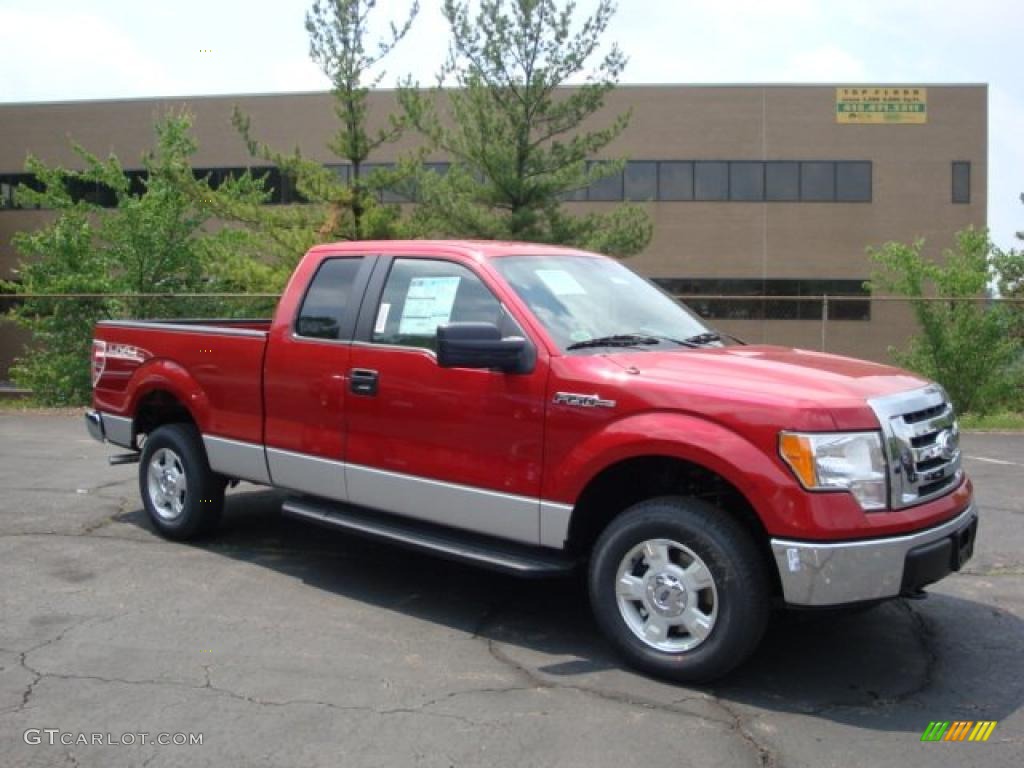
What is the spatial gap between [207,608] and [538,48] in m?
15.7

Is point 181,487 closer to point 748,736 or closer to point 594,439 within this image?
point 594,439

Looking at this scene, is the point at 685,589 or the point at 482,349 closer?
the point at 685,589

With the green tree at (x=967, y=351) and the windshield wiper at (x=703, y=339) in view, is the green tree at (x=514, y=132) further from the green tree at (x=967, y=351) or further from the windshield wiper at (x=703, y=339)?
the windshield wiper at (x=703, y=339)

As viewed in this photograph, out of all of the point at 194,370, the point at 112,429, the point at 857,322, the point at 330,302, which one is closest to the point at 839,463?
the point at 330,302

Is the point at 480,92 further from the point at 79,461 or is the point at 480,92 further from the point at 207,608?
the point at 207,608

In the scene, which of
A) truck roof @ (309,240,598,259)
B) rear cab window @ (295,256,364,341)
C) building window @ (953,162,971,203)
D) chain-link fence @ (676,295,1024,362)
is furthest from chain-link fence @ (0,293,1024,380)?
building window @ (953,162,971,203)

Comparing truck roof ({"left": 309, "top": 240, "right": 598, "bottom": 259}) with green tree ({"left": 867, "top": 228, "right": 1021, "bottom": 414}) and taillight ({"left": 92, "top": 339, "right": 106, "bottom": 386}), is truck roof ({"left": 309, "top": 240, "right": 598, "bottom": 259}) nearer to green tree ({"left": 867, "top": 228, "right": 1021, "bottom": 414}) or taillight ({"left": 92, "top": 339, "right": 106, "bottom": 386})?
taillight ({"left": 92, "top": 339, "right": 106, "bottom": 386})

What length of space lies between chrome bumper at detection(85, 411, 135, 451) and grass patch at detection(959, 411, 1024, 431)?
36.4ft

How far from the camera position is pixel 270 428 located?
19.7 feet

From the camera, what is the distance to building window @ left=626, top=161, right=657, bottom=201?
34250mm

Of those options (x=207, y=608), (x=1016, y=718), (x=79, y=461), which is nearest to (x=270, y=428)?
(x=207, y=608)

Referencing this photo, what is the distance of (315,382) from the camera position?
18.7ft

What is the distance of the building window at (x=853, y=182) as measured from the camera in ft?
111

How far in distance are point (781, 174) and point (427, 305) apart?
102 ft
